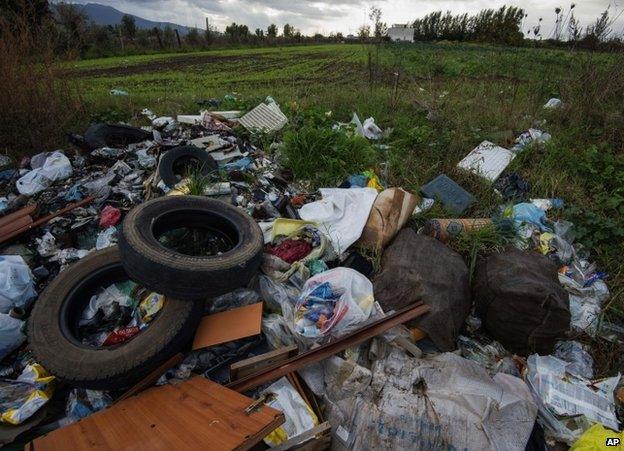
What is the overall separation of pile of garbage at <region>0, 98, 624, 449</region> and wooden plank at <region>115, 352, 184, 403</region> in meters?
0.01

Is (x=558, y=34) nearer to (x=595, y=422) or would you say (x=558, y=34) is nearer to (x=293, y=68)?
(x=595, y=422)

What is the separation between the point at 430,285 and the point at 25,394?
8.30ft

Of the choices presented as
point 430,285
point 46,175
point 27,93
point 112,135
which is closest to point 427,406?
point 430,285

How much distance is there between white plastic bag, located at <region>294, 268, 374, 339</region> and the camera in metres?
2.26

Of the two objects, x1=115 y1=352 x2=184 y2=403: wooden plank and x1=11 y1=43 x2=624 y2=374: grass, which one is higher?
x1=11 y1=43 x2=624 y2=374: grass

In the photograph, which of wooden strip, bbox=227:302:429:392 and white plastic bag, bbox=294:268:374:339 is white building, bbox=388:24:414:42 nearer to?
white plastic bag, bbox=294:268:374:339

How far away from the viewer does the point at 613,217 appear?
11.5 ft

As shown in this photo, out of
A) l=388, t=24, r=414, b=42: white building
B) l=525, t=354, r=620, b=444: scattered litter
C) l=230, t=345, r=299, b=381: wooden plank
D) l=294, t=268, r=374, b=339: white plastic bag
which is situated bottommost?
l=525, t=354, r=620, b=444: scattered litter

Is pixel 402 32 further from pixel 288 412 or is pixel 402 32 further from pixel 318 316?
pixel 288 412

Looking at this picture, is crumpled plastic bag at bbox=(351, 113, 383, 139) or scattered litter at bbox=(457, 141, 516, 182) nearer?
scattered litter at bbox=(457, 141, 516, 182)

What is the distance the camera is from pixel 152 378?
6.72 feet

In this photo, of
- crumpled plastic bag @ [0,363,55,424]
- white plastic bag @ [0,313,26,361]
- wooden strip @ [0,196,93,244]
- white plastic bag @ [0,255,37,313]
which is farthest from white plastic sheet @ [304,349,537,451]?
wooden strip @ [0,196,93,244]

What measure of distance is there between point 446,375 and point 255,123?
433 cm

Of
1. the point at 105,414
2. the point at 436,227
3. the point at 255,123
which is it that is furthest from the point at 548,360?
the point at 255,123
